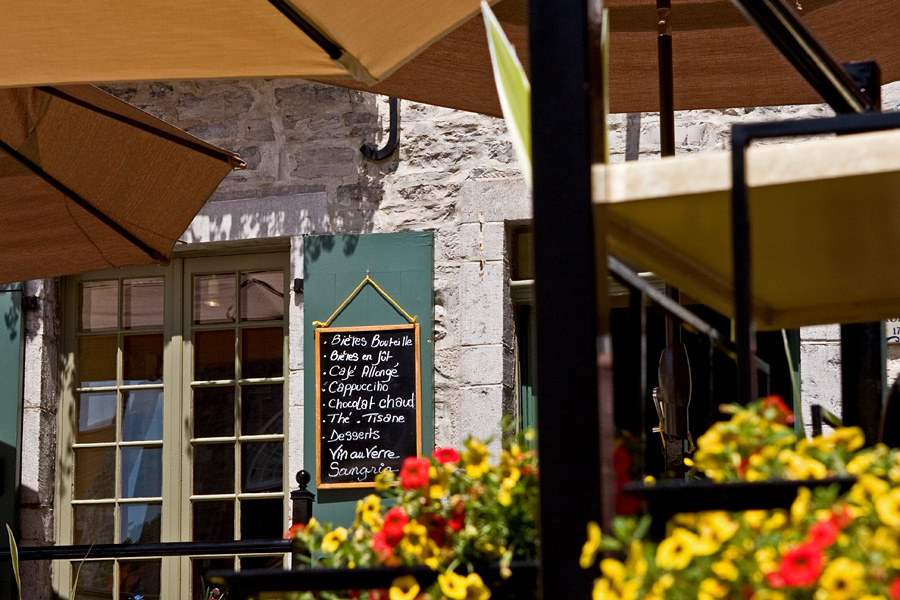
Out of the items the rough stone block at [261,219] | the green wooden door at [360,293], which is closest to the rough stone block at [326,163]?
the rough stone block at [261,219]

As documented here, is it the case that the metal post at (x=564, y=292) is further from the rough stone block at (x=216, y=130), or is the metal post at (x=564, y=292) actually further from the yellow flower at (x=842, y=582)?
the rough stone block at (x=216, y=130)

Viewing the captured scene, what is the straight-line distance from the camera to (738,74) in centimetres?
334

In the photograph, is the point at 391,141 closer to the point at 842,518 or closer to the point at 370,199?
the point at 370,199

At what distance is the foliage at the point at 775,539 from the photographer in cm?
77

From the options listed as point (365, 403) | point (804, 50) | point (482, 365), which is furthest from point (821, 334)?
point (804, 50)

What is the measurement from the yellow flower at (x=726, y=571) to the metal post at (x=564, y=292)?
18cm

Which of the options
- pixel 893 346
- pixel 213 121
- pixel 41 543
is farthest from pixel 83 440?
pixel 893 346

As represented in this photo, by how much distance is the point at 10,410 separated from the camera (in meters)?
5.50

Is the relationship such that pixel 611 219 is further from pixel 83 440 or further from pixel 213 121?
pixel 83 440

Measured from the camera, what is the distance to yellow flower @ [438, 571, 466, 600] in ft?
3.33

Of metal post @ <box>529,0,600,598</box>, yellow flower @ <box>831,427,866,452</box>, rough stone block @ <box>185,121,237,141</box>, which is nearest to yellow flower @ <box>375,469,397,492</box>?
metal post @ <box>529,0,600,598</box>

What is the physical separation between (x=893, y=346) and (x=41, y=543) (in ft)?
14.6

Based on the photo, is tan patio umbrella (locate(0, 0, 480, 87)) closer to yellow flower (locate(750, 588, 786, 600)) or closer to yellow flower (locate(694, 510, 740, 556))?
yellow flower (locate(694, 510, 740, 556))

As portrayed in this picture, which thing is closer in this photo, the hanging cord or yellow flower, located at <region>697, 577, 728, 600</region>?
yellow flower, located at <region>697, 577, 728, 600</region>
